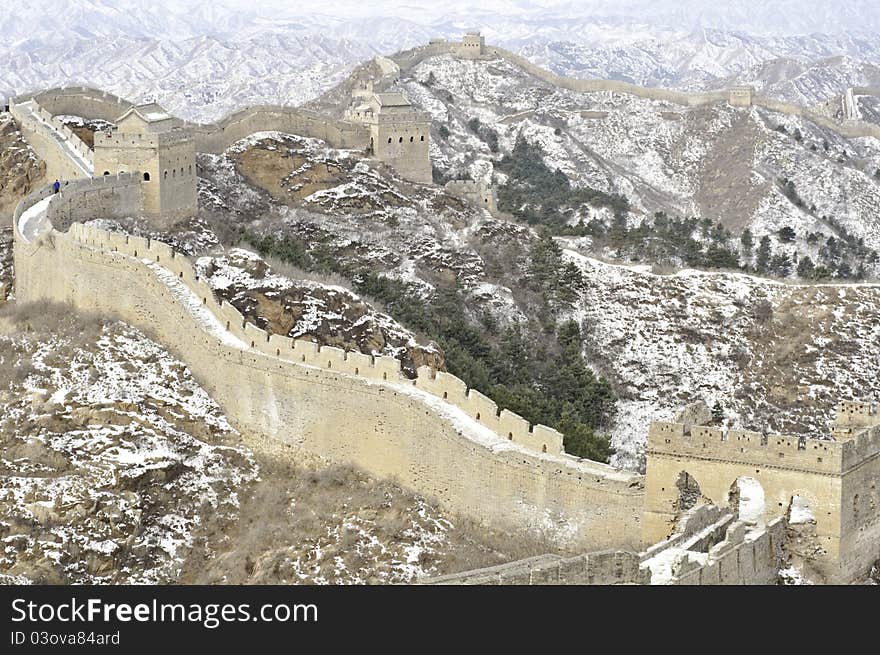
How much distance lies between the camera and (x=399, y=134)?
73125 millimetres

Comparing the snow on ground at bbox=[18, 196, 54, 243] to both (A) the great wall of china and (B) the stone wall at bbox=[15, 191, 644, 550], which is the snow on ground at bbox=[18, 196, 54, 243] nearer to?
(A) the great wall of china

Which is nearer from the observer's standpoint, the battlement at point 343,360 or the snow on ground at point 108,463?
the snow on ground at point 108,463

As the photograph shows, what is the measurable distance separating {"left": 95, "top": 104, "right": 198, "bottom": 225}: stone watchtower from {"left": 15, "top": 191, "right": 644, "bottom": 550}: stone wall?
259 inches

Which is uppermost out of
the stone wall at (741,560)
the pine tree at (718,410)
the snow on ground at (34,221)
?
the snow on ground at (34,221)

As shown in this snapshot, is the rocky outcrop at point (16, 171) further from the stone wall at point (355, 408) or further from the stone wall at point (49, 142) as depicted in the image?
the stone wall at point (355, 408)

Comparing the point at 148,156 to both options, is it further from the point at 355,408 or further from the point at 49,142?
the point at 355,408

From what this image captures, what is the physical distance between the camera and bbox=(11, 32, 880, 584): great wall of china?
32312 mm

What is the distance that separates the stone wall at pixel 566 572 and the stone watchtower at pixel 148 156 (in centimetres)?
2795

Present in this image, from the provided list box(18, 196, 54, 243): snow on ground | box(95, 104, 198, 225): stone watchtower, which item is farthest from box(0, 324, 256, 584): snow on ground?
box(95, 104, 198, 225): stone watchtower

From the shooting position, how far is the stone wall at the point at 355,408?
3538 centimetres

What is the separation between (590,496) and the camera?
115 ft

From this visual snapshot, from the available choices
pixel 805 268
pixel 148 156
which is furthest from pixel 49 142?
pixel 805 268

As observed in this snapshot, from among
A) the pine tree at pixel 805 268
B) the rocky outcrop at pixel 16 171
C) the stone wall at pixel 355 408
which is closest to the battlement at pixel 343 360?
the stone wall at pixel 355 408
